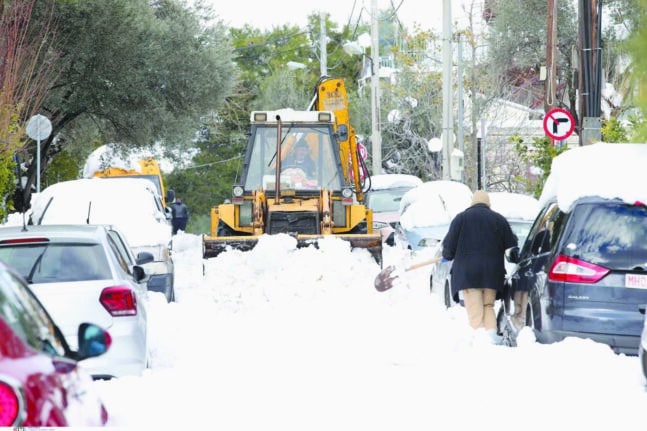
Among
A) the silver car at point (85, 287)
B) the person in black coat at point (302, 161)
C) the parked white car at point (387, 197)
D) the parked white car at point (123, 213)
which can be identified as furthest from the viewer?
the parked white car at point (387, 197)

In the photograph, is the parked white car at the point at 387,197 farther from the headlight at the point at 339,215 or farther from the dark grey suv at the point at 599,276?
the dark grey suv at the point at 599,276

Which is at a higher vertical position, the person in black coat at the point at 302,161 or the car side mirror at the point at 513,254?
the person in black coat at the point at 302,161

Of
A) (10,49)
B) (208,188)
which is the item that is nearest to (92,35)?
(10,49)

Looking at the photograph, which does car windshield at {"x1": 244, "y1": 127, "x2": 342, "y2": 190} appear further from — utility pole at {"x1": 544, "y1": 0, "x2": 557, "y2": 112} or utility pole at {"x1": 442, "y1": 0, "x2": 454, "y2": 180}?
utility pole at {"x1": 442, "y1": 0, "x2": 454, "y2": 180}

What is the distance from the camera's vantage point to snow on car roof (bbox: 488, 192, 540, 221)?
20141 mm

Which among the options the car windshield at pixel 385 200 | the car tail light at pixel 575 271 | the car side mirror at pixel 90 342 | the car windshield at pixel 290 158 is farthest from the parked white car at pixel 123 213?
the car windshield at pixel 385 200

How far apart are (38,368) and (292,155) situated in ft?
50.3

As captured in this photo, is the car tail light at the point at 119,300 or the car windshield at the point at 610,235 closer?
the car tail light at the point at 119,300

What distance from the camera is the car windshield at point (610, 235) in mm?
10172

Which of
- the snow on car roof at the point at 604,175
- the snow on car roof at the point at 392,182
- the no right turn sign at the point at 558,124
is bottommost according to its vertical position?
the snow on car roof at the point at 392,182

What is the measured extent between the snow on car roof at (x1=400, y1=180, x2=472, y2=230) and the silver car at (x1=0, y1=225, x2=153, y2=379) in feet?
44.5

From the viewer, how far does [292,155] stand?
65.1 ft

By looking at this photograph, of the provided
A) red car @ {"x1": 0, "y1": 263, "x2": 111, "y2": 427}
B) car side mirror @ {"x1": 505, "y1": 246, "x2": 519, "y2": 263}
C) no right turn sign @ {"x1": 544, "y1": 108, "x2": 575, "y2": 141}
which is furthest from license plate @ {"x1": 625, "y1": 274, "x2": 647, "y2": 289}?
no right turn sign @ {"x1": 544, "y1": 108, "x2": 575, "y2": 141}

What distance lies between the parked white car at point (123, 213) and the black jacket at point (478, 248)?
16.0 feet
